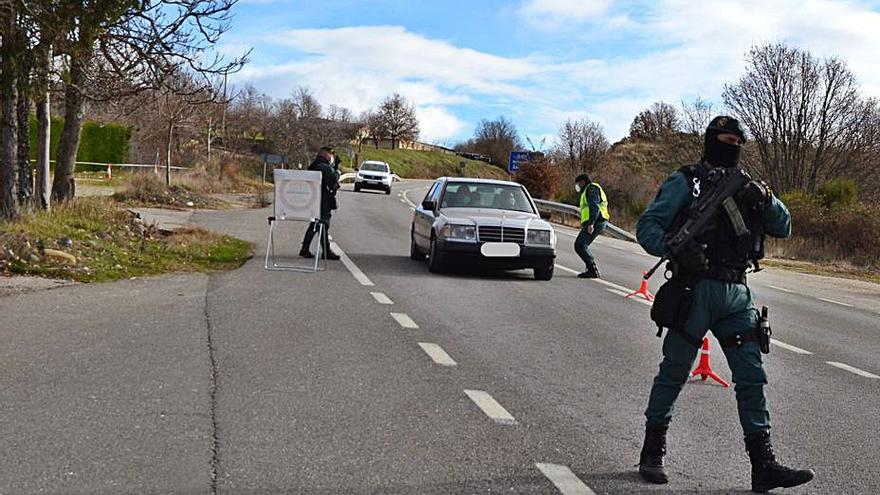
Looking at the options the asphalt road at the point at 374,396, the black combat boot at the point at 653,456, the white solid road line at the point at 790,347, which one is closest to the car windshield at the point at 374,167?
the asphalt road at the point at 374,396

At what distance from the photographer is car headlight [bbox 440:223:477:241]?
544 inches

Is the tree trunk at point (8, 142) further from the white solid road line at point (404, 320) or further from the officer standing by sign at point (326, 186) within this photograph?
the white solid road line at point (404, 320)

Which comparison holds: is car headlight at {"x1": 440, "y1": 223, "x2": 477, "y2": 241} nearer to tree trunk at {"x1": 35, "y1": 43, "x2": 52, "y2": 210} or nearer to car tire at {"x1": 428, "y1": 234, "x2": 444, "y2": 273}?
car tire at {"x1": 428, "y1": 234, "x2": 444, "y2": 273}

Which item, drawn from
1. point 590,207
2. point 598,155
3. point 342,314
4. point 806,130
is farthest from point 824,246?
point 598,155

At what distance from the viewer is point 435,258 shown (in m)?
14.2

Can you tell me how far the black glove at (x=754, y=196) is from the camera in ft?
15.8

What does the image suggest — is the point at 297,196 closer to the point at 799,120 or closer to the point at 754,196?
the point at 754,196

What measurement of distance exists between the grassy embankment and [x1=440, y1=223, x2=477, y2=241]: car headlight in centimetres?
328

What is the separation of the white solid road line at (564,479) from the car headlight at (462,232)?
29.2 feet

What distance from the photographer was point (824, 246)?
28.3 m

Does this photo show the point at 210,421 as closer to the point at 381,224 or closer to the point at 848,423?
the point at 848,423

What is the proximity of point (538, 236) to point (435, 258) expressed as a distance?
155 cm

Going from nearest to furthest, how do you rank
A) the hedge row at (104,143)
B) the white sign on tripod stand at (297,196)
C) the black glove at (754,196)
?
the black glove at (754,196) < the white sign on tripod stand at (297,196) < the hedge row at (104,143)

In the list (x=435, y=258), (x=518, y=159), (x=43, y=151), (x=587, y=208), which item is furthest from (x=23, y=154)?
(x=518, y=159)
